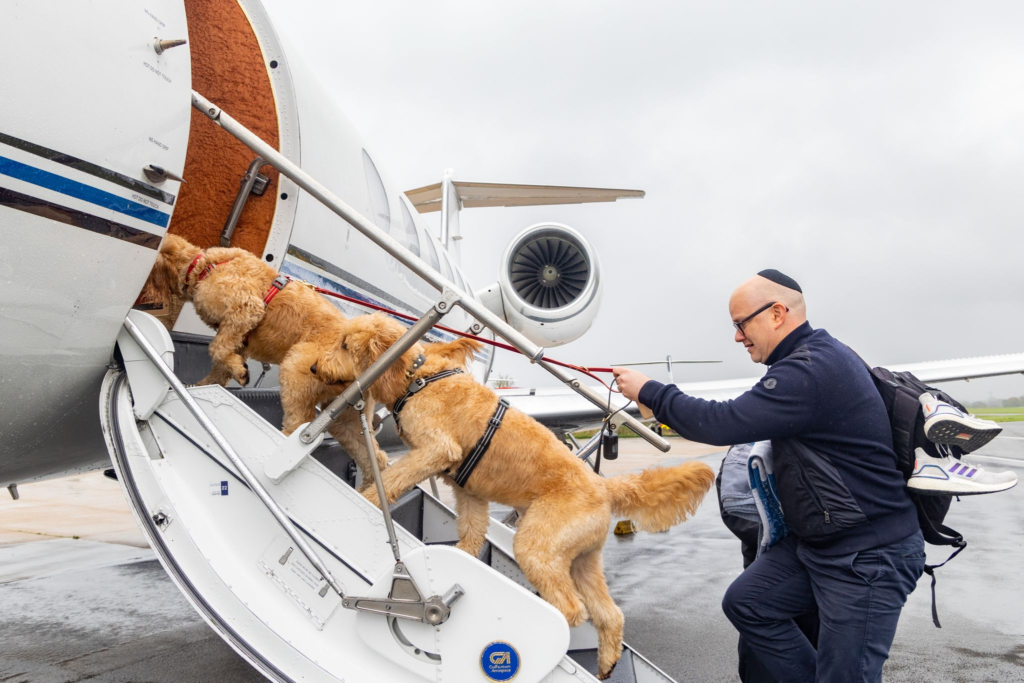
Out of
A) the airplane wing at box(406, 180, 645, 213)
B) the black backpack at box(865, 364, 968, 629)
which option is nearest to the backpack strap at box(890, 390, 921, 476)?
the black backpack at box(865, 364, 968, 629)

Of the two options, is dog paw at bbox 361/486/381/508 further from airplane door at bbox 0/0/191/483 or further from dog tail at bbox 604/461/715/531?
airplane door at bbox 0/0/191/483

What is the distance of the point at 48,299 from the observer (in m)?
2.72

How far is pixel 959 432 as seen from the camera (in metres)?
2.69

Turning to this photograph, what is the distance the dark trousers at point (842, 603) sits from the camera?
9.04 ft

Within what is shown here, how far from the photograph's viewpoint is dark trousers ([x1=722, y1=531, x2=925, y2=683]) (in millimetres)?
2754

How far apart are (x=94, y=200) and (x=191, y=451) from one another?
1.11 m

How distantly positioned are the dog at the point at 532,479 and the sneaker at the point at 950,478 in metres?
0.89

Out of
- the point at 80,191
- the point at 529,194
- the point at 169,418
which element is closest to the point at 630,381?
the point at 169,418

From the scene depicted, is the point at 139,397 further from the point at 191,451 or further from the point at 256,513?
the point at 256,513

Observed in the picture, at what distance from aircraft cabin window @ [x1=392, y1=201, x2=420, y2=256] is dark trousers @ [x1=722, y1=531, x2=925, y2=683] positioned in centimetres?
481

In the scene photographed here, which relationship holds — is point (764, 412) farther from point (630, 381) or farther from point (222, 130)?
point (222, 130)

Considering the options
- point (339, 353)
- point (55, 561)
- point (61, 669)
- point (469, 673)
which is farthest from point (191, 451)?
point (55, 561)

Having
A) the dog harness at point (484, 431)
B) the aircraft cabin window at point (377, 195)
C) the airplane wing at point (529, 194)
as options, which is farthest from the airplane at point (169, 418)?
the airplane wing at point (529, 194)

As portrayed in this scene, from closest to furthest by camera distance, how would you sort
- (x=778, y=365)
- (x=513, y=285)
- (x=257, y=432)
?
(x=778, y=365) < (x=257, y=432) < (x=513, y=285)
